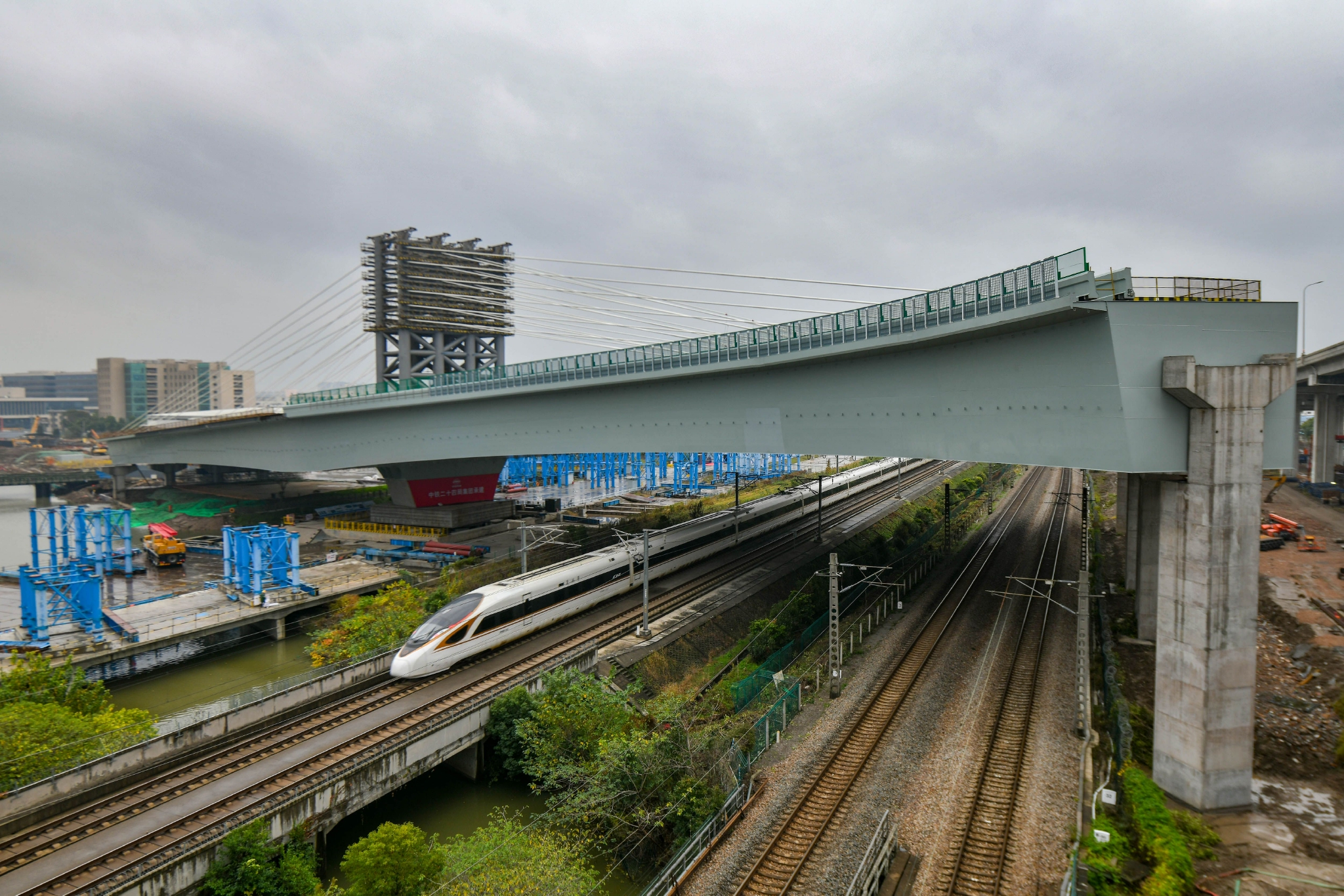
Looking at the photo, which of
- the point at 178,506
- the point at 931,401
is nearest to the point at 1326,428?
the point at 931,401

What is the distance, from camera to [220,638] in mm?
32531

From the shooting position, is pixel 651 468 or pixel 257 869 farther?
pixel 651 468

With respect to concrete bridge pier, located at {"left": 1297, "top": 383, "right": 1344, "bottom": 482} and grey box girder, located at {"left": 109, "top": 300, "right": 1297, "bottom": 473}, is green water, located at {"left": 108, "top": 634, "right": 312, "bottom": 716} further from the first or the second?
concrete bridge pier, located at {"left": 1297, "top": 383, "right": 1344, "bottom": 482}

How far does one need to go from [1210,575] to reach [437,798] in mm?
20174

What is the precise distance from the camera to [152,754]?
59.8ft

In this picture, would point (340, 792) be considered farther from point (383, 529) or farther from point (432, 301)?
point (432, 301)

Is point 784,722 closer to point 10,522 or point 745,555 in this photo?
point 745,555

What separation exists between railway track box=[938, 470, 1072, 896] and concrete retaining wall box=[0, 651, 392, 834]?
18.8 metres

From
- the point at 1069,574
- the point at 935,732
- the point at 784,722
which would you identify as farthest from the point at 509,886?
the point at 1069,574

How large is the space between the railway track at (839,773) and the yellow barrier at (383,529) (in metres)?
34.2

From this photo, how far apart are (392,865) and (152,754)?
28.7ft

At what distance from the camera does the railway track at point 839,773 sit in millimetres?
14148

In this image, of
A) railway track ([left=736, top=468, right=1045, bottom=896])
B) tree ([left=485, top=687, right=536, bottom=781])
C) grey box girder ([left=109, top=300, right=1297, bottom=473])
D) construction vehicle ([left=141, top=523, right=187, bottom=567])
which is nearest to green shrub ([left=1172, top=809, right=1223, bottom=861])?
railway track ([left=736, top=468, right=1045, bottom=896])

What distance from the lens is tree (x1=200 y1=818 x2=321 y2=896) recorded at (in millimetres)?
14328
